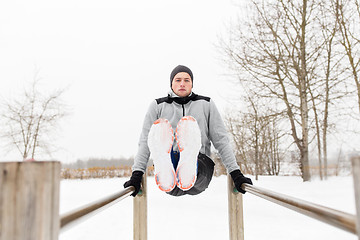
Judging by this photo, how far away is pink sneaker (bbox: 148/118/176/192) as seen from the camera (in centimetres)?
139

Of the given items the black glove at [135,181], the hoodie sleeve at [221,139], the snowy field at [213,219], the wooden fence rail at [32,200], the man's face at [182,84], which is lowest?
the snowy field at [213,219]

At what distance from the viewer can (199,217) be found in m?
3.47

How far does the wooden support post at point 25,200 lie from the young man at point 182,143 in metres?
1.06

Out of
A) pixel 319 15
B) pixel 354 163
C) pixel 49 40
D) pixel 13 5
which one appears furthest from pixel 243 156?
pixel 13 5

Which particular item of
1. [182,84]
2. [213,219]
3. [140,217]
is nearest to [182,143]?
[182,84]

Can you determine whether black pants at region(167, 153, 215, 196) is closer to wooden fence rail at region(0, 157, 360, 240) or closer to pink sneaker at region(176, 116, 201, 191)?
pink sneaker at region(176, 116, 201, 191)

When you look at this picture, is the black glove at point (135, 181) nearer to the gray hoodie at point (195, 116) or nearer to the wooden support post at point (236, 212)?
the gray hoodie at point (195, 116)

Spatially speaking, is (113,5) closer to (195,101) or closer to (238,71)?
(238,71)

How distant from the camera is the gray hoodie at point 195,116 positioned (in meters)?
1.59

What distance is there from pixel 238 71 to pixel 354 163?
563 centimetres

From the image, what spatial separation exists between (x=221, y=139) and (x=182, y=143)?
0.32 meters

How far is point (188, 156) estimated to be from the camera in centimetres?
137

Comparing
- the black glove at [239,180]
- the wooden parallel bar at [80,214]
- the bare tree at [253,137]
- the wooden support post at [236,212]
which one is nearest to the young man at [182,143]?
the black glove at [239,180]

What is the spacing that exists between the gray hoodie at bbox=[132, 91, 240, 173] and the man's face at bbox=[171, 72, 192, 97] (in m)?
0.03
